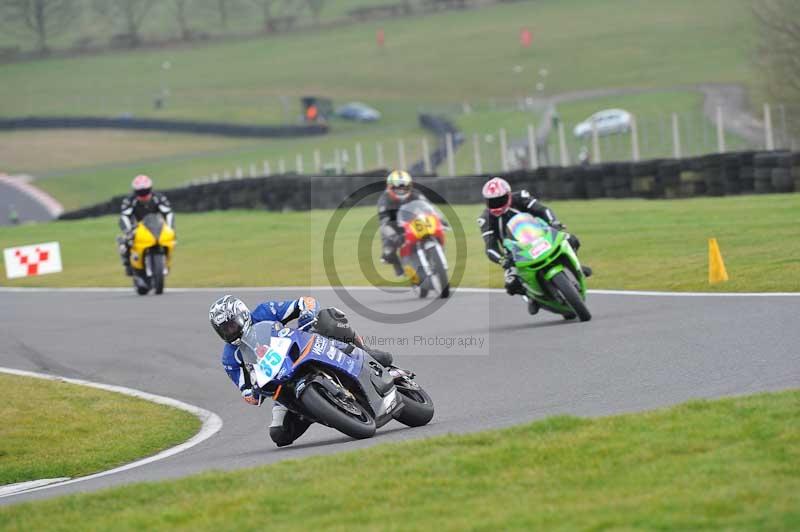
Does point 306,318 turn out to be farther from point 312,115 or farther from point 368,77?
point 368,77

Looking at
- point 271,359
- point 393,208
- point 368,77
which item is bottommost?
point 271,359

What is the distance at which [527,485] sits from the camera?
22.8 ft

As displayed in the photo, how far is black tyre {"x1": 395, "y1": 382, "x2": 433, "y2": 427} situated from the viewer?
386 inches

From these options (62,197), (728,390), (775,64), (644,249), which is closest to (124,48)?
(62,197)

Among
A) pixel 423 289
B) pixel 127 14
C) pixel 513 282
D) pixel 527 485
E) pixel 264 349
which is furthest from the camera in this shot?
pixel 127 14

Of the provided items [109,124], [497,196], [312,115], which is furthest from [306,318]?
[109,124]

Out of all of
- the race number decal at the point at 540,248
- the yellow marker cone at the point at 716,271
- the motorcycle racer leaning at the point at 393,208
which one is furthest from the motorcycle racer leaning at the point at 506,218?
the motorcycle racer leaning at the point at 393,208

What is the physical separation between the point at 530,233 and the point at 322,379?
17.4 ft

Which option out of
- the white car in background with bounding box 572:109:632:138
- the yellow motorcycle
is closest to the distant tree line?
the white car in background with bounding box 572:109:632:138

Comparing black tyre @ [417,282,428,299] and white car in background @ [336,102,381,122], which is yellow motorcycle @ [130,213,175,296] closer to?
black tyre @ [417,282,428,299]

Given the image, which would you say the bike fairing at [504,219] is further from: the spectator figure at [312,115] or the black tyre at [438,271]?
the spectator figure at [312,115]

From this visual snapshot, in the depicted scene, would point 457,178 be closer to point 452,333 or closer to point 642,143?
point 642,143

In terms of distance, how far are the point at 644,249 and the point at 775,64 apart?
20.2 m

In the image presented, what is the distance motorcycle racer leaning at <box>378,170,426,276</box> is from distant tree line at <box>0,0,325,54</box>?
8479cm
